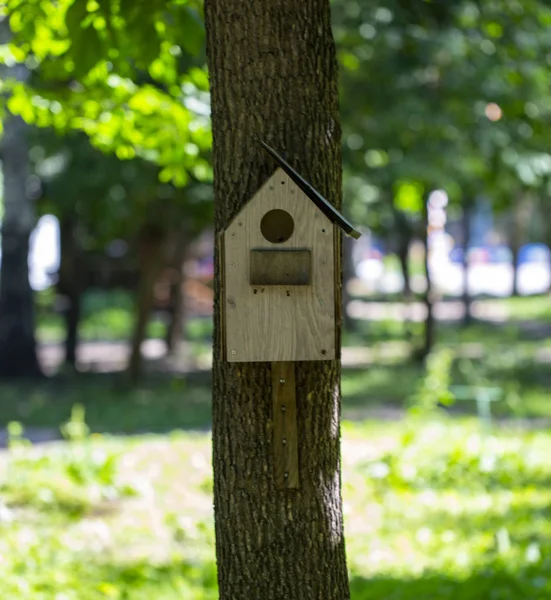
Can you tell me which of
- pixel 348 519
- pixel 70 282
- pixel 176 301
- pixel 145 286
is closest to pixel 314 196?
pixel 348 519

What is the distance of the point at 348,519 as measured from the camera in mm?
6953

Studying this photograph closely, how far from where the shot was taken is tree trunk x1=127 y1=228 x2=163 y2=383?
1508 centimetres

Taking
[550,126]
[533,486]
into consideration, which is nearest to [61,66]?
[533,486]

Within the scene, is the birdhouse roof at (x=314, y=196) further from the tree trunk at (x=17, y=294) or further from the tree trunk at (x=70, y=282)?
the tree trunk at (x=70, y=282)

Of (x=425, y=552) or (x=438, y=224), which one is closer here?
(x=425, y=552)

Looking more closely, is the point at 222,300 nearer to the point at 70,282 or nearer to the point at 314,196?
the point at 314,196

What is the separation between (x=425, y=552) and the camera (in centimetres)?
611

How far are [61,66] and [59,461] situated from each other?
3639mm

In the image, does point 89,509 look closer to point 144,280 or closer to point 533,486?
point 533,486

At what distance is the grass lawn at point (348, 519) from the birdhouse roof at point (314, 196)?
258 cm

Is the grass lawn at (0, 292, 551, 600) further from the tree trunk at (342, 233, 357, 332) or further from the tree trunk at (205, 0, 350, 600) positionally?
the tree trunk at (342, 233, 357, 332)

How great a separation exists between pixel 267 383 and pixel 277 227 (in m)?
0.50

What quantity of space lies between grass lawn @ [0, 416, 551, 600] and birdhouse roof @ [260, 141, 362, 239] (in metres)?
2.58

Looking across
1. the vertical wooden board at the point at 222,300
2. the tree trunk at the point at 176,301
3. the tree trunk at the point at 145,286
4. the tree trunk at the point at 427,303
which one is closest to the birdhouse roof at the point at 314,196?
the vertical wooden board at the point at 222,300
